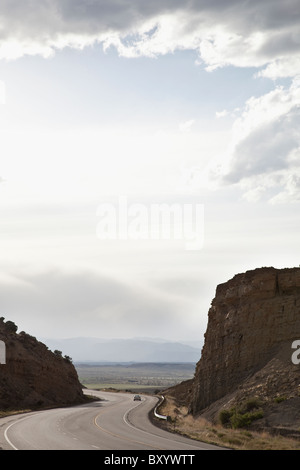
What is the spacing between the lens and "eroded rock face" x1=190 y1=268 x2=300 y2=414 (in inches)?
1387

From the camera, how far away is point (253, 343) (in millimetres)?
37688

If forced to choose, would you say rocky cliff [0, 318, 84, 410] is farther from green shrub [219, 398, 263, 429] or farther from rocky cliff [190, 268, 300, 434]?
green shrub [219, 398, 263, 429]

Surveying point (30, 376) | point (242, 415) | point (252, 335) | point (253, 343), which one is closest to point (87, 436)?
point (242, 415)

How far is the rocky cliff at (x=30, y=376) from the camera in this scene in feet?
175

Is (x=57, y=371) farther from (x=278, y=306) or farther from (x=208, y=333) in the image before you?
(x=278, y=306)

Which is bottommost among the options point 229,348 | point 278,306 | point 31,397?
point 31,397

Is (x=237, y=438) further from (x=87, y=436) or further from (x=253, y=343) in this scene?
(x=253, y=343)

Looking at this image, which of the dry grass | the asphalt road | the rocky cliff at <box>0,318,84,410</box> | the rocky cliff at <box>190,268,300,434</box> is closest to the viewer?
the asphalt road

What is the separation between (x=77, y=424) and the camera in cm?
3441

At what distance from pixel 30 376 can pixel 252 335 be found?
1119 inches

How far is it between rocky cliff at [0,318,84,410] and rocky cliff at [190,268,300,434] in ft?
61.6

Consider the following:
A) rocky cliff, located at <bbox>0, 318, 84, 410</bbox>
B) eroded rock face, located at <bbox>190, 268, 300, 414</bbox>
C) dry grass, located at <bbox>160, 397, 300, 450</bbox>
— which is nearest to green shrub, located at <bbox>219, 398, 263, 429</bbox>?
dry grass, located at <bbox>160, 397, 300, 450</bbox>
